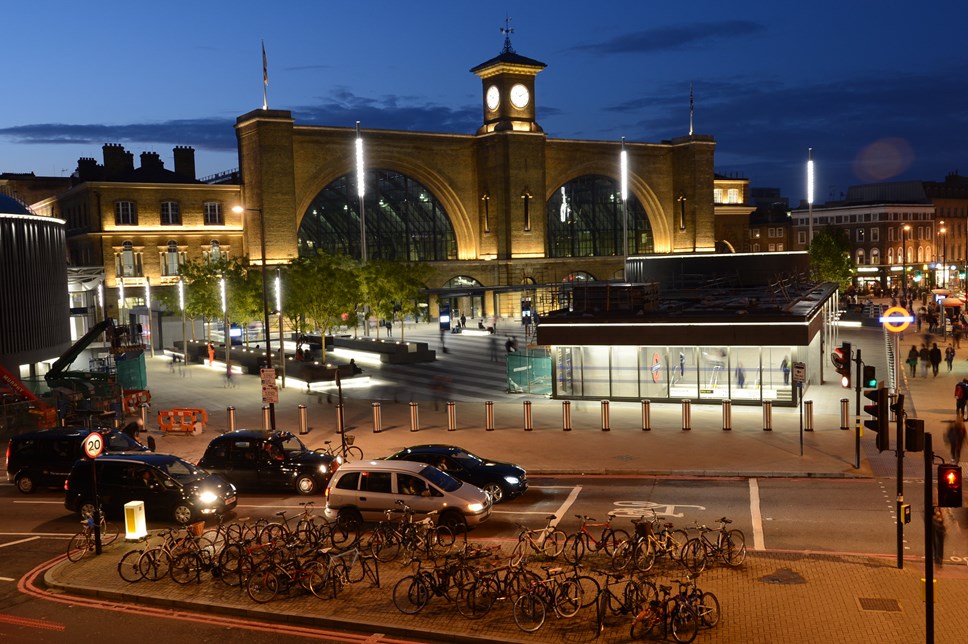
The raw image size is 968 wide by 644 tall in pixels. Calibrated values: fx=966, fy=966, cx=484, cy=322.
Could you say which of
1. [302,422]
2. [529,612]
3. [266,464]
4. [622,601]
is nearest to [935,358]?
[302,422]

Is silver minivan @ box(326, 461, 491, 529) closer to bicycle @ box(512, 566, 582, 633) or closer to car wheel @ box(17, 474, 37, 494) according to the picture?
bicycle @ box(512, 566, 582, 633)

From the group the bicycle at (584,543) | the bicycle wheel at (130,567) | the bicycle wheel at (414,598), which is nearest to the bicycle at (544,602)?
the bicycle wheel at (414,598)

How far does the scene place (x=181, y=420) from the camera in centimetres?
3177

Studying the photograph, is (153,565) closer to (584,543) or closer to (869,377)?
(584,543)

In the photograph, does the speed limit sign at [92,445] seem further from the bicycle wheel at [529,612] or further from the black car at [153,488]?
the bicycle wheel at [529,612]

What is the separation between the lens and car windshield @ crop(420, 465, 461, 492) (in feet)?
62.1

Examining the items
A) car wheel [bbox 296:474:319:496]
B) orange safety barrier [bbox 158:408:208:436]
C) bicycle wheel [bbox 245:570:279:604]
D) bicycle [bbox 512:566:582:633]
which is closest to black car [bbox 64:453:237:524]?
car wheel [bbox 296:474:319:496]

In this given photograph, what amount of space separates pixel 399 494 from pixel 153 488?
5442 millimetres

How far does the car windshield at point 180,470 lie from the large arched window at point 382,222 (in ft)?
197

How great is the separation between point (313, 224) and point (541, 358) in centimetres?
4648

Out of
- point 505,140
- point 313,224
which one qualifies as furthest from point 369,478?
point 505,140

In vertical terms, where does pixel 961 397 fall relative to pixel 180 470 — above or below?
below

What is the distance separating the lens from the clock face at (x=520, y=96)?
87.1 meters

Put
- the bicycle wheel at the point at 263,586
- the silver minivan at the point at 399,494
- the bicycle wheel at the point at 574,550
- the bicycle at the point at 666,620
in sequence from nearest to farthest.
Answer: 1. the bicycle at the point at 666,620
2. the bicycle wheel at the point at 263,586
3. the bicycle wheel at the point at 574,550
4. the silver minivan at the point at 399,494
